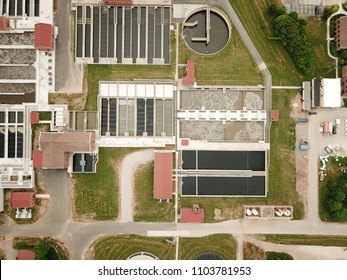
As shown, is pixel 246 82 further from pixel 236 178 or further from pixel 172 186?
pixel 172 186

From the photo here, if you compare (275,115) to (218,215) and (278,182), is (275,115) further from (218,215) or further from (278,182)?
(218,215)

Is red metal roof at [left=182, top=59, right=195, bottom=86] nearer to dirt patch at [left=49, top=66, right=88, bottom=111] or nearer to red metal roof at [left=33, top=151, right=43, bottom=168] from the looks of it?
dirt patch at [left=49, top=66, right=88, bottom=111]

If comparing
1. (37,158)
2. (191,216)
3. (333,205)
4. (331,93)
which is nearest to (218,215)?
(191,216)

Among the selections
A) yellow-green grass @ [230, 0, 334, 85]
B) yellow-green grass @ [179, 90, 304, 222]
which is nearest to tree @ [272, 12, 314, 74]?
yellow-green grass @ [230, 0, 334, 85]
